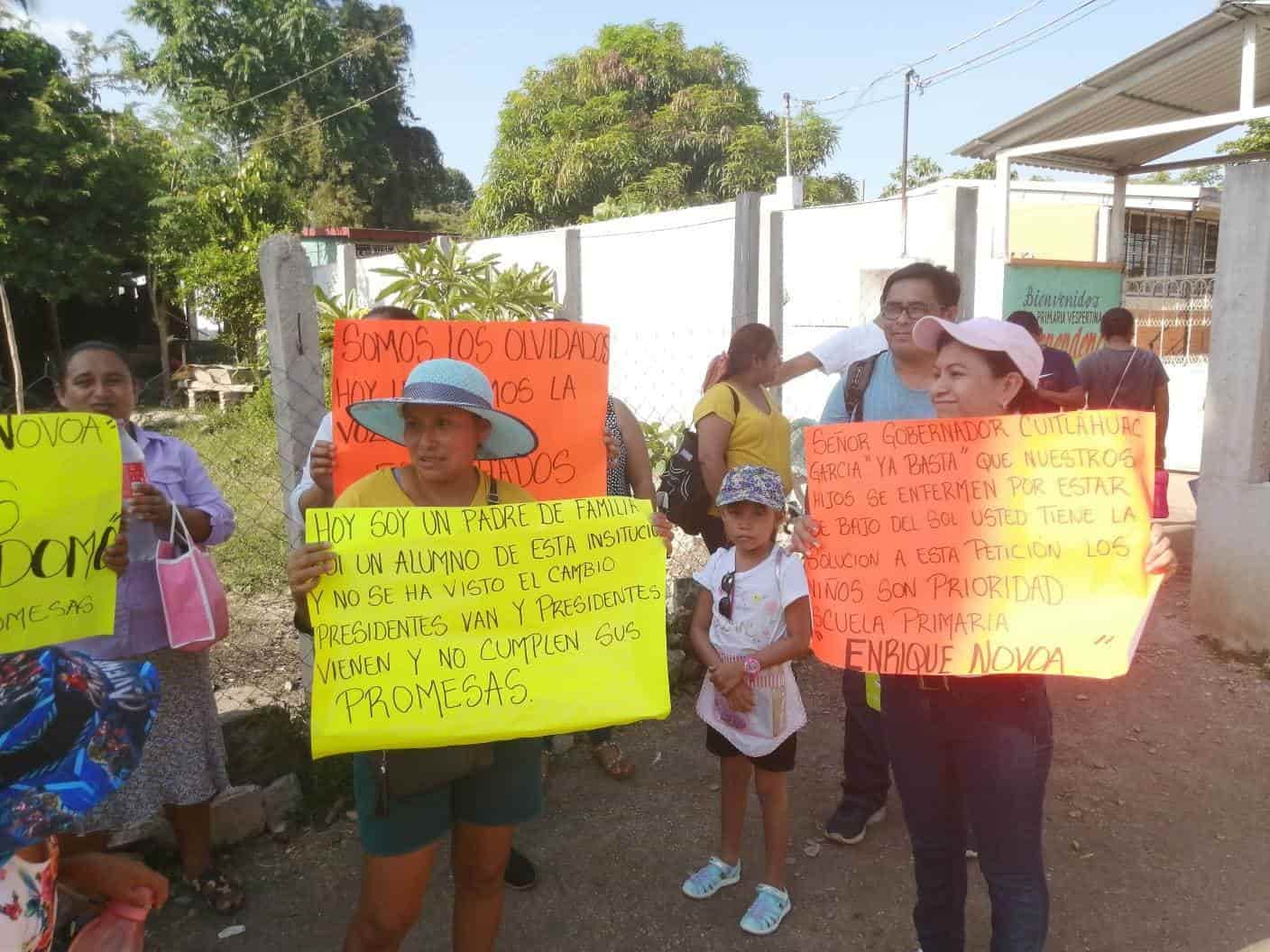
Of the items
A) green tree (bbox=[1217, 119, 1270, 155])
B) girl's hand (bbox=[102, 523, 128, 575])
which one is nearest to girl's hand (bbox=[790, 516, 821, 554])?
girl's hand (bbox=[102, 523, 128, 575])

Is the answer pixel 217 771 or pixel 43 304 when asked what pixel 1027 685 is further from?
pixel 43 304

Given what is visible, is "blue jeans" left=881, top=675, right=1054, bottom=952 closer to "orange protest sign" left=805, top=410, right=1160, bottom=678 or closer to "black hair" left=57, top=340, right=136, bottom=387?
"orange protest sign" left=805, top=410, right=1160, bottom=678

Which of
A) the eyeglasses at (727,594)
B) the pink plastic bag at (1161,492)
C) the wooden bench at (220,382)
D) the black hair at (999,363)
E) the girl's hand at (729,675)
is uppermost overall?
the black hair at (999,363)

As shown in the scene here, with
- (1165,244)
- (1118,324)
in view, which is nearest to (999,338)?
(1118,324)

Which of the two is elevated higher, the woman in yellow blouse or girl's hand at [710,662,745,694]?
the woman in yellow blouse

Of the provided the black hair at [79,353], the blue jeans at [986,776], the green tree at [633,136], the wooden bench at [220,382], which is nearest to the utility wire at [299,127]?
the green tree at [633,136]

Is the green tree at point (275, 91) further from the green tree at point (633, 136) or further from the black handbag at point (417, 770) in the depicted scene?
the black handbag at point (417, 770)

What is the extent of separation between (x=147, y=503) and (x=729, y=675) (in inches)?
65.6

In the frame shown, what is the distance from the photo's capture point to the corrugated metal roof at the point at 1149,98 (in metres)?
7.08

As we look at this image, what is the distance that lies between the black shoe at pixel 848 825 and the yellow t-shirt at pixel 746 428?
127 centimetres

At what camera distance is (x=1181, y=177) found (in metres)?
43.2

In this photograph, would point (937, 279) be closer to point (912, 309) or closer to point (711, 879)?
point (912, 309)

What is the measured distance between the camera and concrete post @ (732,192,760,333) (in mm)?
4602

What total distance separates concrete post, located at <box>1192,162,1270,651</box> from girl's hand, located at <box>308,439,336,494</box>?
4.85 meters
